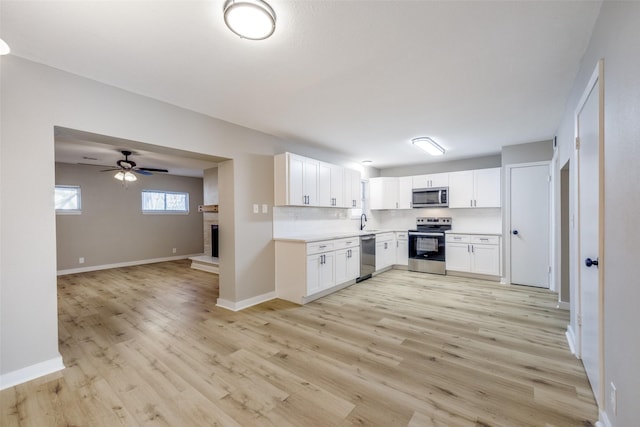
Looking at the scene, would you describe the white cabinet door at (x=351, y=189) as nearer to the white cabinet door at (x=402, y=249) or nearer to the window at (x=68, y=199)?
the white cabinet door at (x=402, y=249)

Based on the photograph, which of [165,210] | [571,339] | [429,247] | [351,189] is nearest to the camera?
[571,339]

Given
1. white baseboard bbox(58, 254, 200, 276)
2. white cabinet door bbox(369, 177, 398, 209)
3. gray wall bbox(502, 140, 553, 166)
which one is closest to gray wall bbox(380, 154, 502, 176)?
white cabinet door bbox(369, 177, 398, 209)

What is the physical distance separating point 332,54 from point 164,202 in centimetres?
741

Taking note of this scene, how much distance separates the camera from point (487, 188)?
5.38 m

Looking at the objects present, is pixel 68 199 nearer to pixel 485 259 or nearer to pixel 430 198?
pixel 430 198

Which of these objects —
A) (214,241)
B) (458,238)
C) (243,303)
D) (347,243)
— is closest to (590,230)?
(347,243)

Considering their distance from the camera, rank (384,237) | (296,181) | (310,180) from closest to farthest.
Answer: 1. (296,181)
2. (310,180)
3. (384,237)

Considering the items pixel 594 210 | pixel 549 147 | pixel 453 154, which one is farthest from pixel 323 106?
pixel 549 147

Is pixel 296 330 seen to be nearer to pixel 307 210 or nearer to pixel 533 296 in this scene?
pixel 307 210

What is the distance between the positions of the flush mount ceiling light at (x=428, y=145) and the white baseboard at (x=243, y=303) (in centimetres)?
341

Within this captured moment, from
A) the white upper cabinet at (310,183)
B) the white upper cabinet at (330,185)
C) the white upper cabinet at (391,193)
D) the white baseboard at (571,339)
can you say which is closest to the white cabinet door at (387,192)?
the white upper cabinet at (391,193)

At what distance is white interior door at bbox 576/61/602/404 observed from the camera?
1.66m

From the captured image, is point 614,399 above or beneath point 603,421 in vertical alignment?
above

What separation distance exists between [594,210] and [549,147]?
3627mm
